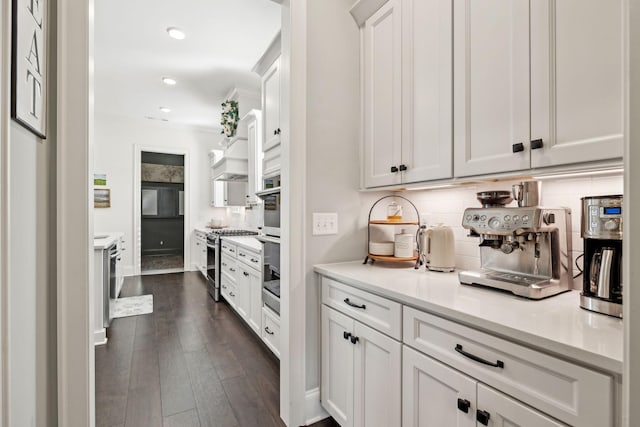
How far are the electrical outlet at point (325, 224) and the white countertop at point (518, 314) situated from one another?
0.34 metres

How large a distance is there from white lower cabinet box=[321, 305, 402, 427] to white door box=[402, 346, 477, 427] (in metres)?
0.05

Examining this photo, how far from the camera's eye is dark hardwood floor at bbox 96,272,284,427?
1786 mm

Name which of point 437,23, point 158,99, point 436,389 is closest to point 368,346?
point 436,389

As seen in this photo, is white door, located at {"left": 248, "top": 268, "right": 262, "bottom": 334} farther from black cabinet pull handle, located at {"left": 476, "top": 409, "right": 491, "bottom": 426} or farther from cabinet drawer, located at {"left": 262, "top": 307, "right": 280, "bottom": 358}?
black cabinet pull handle, located at {"left": 476, "top": 409, "right": 491, "bottom": 426}

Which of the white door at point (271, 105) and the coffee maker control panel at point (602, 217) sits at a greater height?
the white door at point (271, 105)

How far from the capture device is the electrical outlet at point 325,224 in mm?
1759

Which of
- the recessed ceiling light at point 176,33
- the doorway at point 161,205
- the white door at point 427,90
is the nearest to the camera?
the white door at point 427,90

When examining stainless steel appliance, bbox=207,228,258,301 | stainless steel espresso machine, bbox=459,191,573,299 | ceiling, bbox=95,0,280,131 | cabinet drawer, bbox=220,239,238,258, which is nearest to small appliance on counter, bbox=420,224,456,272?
stainless steel espresso machine, bbox=459,191,573,299

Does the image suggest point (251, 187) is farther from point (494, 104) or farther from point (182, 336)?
point (494, 104)

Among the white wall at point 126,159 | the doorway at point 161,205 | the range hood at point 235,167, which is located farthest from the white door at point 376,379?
the doorway at point 161,205

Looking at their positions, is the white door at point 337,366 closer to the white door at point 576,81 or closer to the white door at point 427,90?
the white door at point 427,90

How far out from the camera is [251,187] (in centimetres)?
399

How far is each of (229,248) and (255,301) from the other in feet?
3.62

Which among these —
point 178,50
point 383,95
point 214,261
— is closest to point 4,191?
point 383,95
